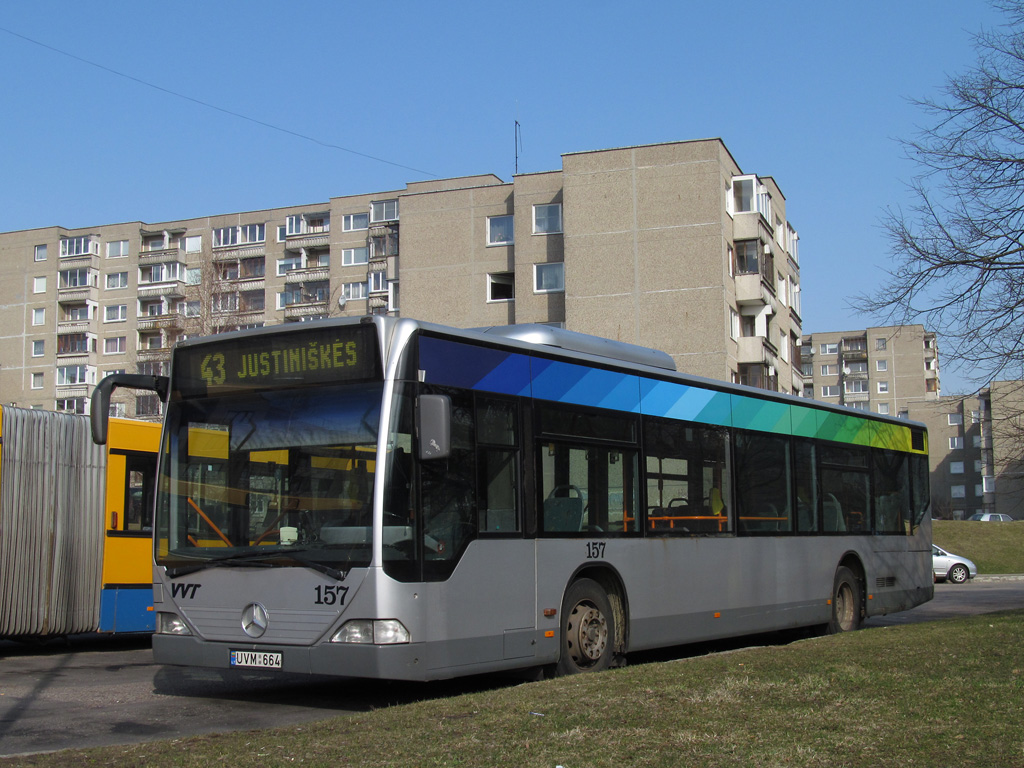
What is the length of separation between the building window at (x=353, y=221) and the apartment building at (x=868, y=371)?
5440 centimetres

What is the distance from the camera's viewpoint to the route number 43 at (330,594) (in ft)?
28.3

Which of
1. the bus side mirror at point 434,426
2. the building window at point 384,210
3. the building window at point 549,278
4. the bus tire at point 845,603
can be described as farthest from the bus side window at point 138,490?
the building window at point 384,210

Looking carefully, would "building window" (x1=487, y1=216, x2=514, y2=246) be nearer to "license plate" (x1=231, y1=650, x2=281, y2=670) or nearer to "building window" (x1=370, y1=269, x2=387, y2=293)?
"building window" (x1=370, y1=269, x2=387, y2=293)

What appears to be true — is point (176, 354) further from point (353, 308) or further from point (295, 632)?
point (353, 308)

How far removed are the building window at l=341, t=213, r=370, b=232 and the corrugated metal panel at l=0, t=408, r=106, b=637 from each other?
62.9 m

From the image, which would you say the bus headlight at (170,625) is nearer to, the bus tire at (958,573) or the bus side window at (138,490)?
the bus side window at (138,490)

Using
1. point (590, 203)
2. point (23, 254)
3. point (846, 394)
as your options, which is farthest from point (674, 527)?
point (846, 394)

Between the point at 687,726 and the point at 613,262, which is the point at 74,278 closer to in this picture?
the point at 613,262

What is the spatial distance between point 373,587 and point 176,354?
309 cm

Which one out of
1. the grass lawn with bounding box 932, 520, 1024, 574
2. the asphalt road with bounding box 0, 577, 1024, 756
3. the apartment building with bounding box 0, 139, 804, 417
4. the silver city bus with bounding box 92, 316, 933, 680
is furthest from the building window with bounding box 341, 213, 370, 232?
the silver city bus with bounding box 92, 316, 933, 680

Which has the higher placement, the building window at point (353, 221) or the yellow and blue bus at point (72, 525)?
the building window at point (353, 221)

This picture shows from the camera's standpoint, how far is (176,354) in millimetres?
10094

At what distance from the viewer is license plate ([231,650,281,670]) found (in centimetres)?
894

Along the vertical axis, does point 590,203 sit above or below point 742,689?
above
